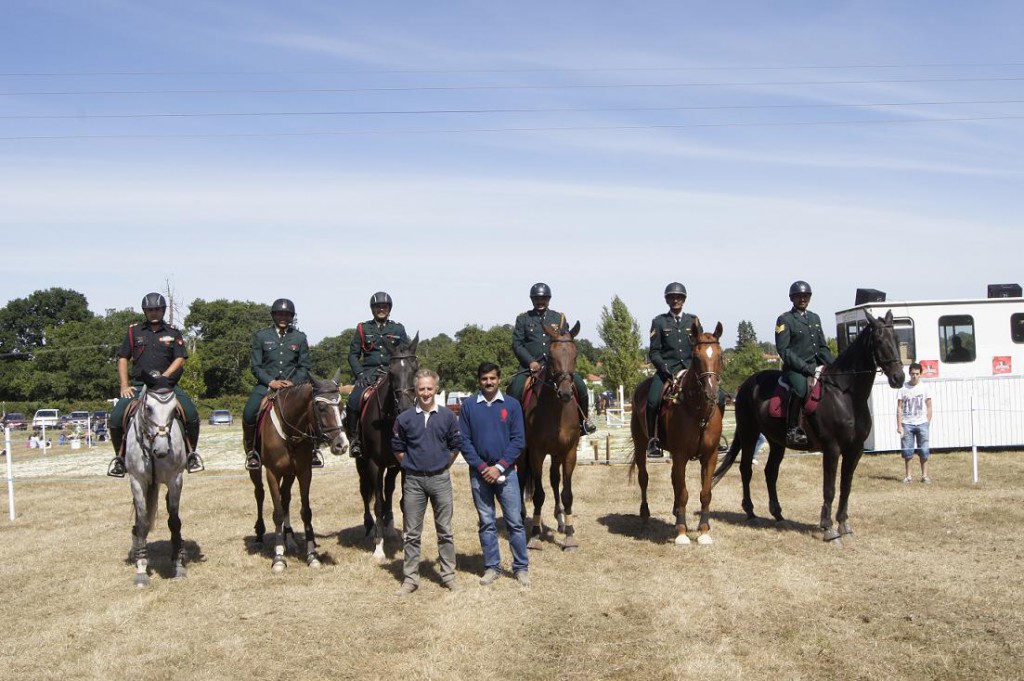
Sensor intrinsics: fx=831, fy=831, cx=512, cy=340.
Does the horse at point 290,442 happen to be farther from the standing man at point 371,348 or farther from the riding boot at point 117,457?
the riding boot at point 117,457

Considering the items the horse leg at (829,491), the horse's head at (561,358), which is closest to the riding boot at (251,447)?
the horse's head at (561,358)

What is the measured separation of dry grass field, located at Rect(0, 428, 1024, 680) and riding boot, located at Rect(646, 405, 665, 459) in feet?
3.98

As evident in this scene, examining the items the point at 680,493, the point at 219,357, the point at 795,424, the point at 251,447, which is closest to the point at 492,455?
the point at 680,493

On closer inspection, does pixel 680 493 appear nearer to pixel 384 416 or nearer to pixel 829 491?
pixel 829 491

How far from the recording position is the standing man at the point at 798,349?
37.3ft

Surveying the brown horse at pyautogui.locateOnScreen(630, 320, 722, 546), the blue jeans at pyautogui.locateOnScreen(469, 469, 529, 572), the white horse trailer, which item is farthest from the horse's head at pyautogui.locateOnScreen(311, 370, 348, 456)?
the white horse trailer

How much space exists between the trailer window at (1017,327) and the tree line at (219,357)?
42.3 meters

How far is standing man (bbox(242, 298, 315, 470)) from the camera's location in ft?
36.3

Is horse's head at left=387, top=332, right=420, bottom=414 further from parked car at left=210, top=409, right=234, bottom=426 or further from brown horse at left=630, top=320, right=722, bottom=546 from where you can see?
parked car at left=210, top=409, right=234, bottom=426

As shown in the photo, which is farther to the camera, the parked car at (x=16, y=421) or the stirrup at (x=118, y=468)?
the parked car at (x=16, y=421)

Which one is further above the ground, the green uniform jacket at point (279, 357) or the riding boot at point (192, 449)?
the green uniform jacket at point (279, 357)

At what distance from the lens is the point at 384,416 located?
1038 cm

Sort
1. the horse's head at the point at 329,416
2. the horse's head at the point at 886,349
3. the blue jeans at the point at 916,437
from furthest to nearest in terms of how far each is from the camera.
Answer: the blue jeans at the point at 916,437 → the horse's head at the point at 886,349 → the horse's head at the point at 329,416

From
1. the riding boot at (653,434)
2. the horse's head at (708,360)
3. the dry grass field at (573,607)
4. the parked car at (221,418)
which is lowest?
the parked car at (221,418)
